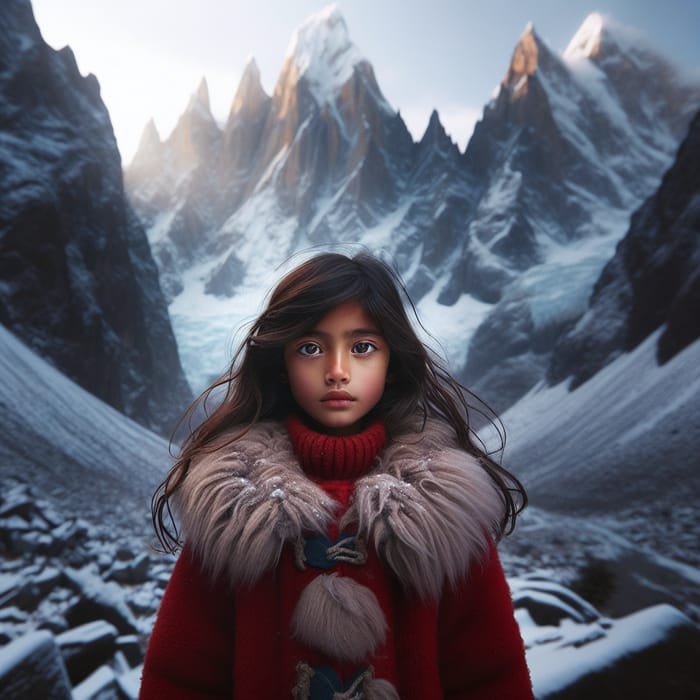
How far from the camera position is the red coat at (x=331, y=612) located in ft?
2.95

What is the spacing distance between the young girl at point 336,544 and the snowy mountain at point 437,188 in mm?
1538

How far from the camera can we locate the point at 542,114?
9.86ft

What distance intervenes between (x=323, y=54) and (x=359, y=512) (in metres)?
2.57

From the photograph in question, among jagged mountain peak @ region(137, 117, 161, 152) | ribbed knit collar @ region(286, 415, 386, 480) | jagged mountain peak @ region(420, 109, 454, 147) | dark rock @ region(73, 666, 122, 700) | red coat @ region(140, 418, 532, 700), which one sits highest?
jagged mountain peak @ region(420, 109, 454, 147)

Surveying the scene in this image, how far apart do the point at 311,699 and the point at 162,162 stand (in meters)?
2.75

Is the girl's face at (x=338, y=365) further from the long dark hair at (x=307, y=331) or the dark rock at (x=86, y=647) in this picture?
the dark rock at (x=86, y=647)

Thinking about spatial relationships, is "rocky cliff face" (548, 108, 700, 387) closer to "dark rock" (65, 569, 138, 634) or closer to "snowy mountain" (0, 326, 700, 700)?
"snowy mountain" (0, 326, 700, 700)

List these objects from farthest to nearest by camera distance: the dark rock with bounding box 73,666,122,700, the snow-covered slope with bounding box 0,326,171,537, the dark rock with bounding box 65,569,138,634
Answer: the snow-covered slope with bounding box 0,326,171,537 < the dark rock with bounding box 65,569,138,634 < the dark rock with bounding box 73,666,122,700

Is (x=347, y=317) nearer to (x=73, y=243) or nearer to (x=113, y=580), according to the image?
(x=113, y=580)

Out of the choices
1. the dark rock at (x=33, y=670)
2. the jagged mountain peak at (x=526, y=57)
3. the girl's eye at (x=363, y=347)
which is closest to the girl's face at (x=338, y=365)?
the girl's eye at (x=363, y=347)

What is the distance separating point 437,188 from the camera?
3.21 m

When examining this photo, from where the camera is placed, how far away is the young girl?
896mm

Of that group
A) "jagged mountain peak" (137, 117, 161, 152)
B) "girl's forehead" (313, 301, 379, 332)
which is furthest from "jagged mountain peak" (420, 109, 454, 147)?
"girl's forehead" (313, 301, 379, 332)

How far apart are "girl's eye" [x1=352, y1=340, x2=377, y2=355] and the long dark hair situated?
0.05 metres
